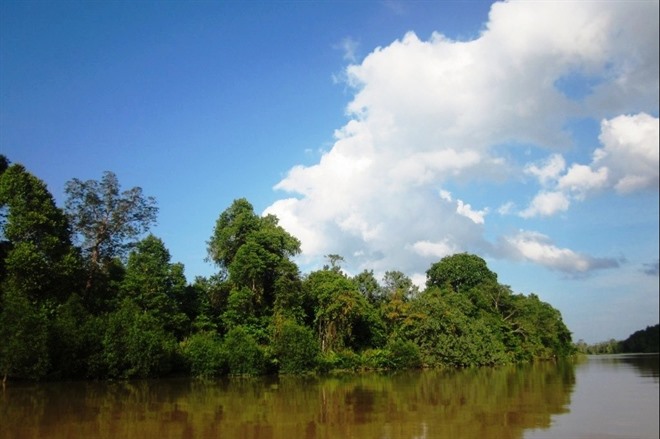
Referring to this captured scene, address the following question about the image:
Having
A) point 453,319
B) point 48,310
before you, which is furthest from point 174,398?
point 453,319

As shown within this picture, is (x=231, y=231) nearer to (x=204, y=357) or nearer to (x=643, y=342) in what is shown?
(x=204, y=357)

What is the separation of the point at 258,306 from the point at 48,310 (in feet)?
42.9

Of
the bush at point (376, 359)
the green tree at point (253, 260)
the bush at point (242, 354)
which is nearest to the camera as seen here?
the bush at point (242, 354)

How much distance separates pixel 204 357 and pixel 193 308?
623 cm

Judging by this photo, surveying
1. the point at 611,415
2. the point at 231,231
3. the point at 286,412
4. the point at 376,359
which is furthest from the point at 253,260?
the point at 611,415

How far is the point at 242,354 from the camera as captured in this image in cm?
3016

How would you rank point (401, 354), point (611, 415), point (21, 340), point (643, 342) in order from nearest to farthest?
point (611, 415)
point (643, 342)
point (21, 340)
point (401, 354)

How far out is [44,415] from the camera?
44.4 feet

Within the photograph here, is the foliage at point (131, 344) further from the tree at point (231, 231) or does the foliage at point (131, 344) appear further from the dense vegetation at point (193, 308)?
the tree at point (231, 231)

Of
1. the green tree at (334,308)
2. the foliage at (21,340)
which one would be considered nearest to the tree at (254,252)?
the green tree at (334,308)

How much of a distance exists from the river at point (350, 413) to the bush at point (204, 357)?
376 inches

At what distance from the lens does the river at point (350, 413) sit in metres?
10.3

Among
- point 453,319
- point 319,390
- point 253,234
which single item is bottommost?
point 319,390

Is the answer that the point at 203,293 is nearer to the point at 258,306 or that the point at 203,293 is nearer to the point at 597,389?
the point at 258,306
